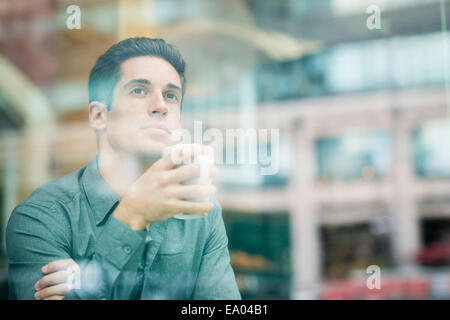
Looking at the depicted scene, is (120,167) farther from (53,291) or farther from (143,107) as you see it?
(53,291)

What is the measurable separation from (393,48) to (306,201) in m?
2.03

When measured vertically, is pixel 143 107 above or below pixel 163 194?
above

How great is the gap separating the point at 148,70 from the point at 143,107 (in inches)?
6.0

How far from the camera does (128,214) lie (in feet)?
5.28

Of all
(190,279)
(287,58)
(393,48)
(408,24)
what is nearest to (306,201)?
(287,58)

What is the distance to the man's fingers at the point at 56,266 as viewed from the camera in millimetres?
1592

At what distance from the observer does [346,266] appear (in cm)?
452

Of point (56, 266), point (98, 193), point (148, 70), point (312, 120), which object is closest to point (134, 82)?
point (148, 70)

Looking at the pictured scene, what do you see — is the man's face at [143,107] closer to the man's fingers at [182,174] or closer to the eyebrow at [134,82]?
the eyebrow at [134,82]

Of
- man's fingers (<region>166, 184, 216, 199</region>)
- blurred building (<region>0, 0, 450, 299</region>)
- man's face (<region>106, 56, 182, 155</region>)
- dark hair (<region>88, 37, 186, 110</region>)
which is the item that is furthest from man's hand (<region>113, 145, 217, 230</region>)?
blurred building (<region>0, 0, 450, 299</region>)

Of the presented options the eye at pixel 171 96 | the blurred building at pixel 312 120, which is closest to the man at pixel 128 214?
the eye at pixel 171 96

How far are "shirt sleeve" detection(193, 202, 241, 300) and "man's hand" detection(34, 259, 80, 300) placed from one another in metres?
0.49

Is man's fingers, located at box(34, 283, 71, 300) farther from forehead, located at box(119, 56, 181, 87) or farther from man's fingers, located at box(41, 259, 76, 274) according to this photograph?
forehead, located at box(119, 56, 181, 87)

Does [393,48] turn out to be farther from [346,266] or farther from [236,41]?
[346,266]
